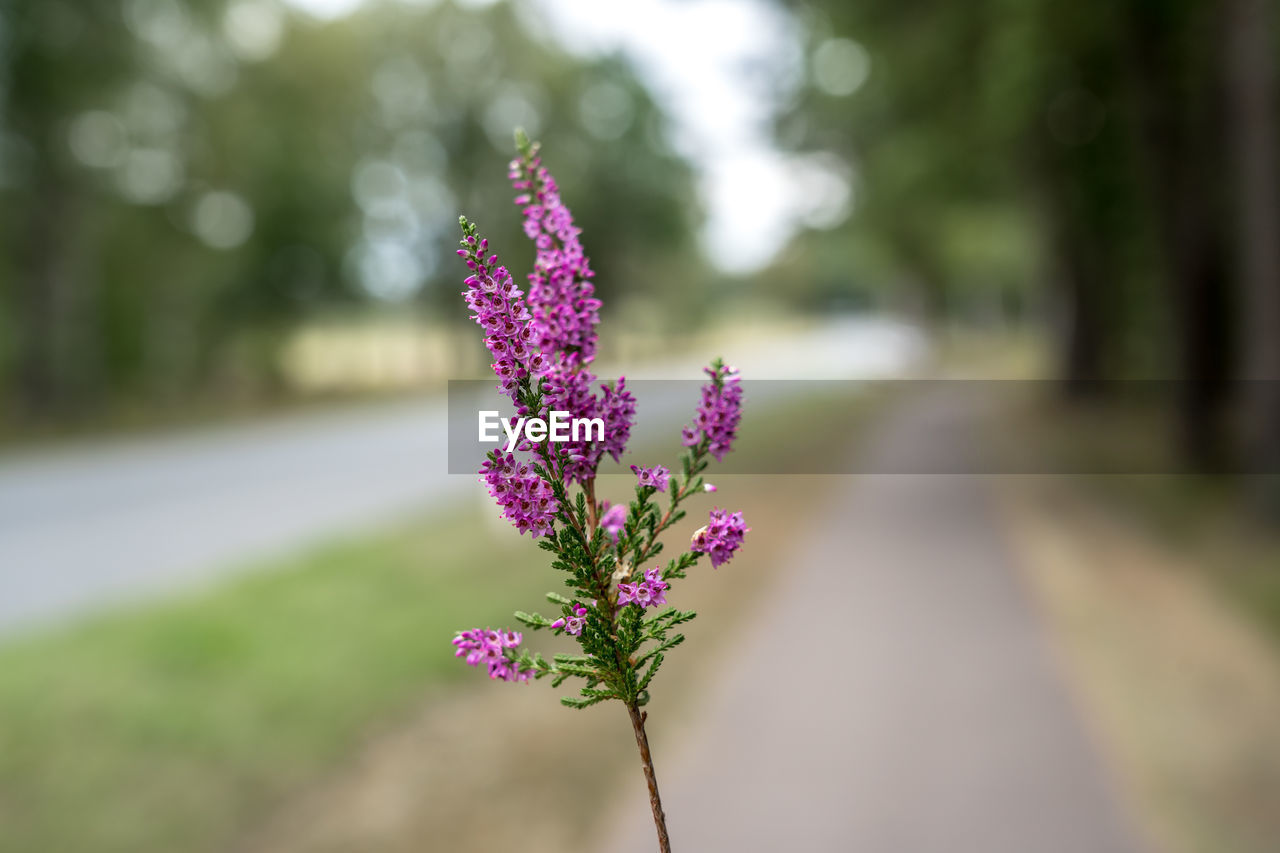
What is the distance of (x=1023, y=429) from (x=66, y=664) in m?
23.7

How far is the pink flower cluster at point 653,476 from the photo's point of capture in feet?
4.05

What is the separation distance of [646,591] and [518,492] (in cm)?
21

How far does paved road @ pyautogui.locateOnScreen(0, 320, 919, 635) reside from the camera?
11.9m

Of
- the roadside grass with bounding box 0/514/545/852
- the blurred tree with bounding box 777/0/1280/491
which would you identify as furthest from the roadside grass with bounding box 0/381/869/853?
the blurred tree with bounding box 777/0/1280/491

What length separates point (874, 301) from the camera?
72688 mm

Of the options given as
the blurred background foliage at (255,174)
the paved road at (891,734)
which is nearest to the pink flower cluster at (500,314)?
the paved road at (891,734)

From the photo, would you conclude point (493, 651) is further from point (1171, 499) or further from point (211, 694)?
point (1171, 499)

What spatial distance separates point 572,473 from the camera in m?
1.17

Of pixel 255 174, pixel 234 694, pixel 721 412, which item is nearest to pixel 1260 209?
pixel 234 694

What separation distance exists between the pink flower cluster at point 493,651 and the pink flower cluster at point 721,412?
1.13ft

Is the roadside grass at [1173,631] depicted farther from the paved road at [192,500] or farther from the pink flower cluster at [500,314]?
the pink flower cluster at [500,314]

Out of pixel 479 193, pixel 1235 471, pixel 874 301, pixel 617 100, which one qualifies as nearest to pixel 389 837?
pixel 1235 471

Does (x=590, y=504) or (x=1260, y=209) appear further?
(x=1260, y=209)

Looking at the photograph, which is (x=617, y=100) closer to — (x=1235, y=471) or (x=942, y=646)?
(x=1235, y=471)
